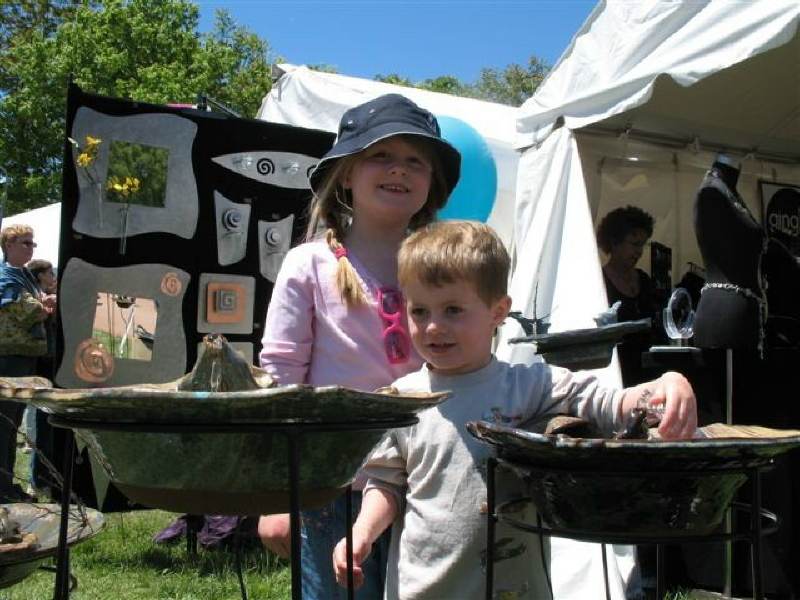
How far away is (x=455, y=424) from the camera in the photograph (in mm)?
1477

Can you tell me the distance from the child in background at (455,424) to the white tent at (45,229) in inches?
391

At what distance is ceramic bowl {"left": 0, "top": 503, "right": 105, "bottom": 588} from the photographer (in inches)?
60.1

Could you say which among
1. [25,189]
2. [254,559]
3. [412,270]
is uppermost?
[25,189]

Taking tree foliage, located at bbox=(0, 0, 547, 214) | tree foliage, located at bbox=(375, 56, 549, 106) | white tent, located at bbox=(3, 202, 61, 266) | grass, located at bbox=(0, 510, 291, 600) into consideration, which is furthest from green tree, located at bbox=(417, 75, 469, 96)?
grass, located at bbox=(0, 510, 291, 600)

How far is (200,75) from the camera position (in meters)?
21.5

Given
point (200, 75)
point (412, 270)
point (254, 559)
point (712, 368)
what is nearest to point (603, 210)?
point (712, 368)

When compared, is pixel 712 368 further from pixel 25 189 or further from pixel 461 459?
pixel 25 189

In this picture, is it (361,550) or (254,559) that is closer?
(361,550)

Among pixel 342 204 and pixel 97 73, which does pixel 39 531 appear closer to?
pixel 342 204

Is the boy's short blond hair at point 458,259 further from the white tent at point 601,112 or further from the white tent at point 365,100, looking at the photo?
the white tent at point 365,100

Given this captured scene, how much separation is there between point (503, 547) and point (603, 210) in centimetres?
418

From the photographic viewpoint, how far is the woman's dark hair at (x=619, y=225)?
16.6ft

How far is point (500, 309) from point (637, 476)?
58cm

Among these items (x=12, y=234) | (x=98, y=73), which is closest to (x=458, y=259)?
(x=12, y=234)
